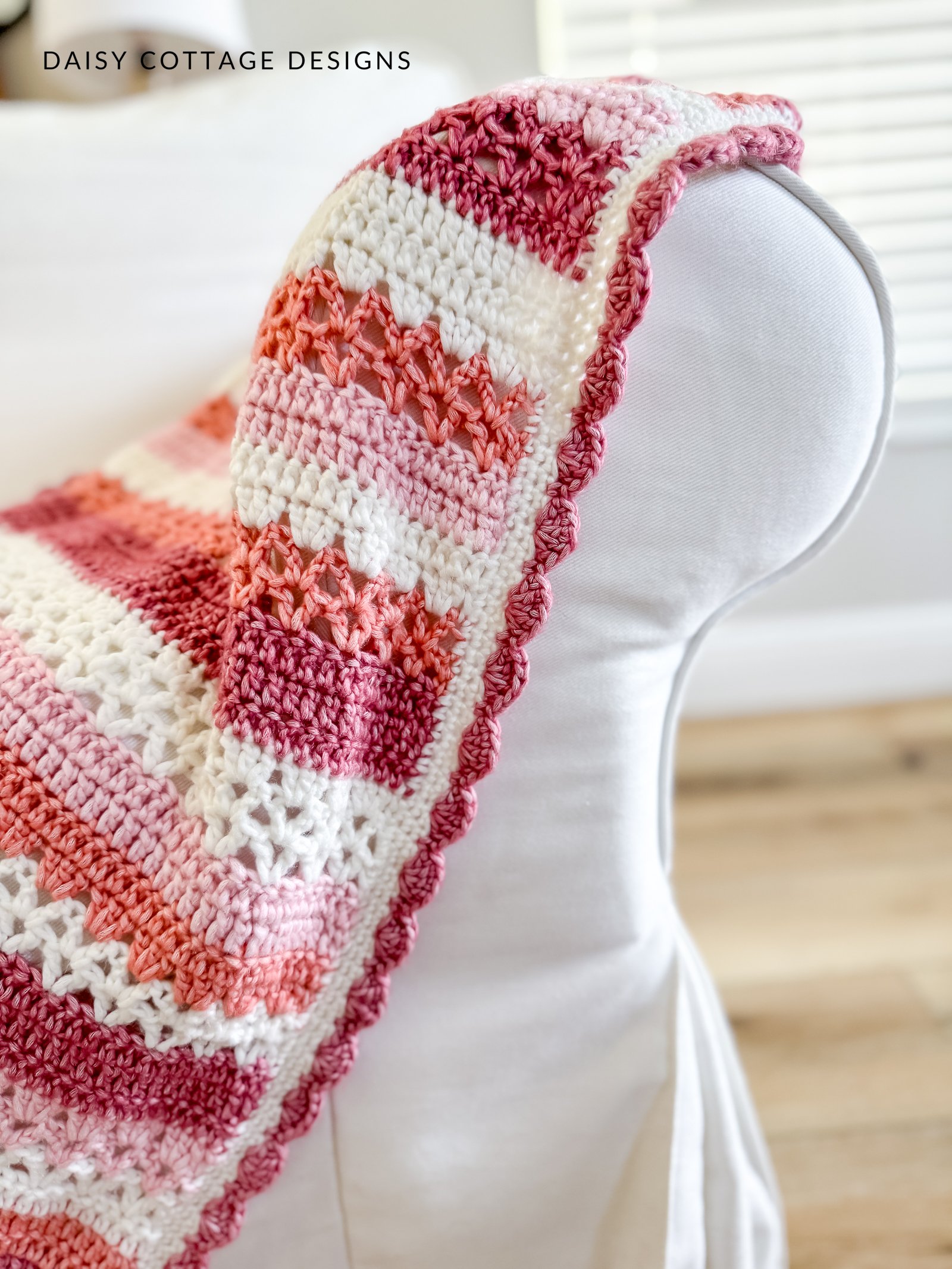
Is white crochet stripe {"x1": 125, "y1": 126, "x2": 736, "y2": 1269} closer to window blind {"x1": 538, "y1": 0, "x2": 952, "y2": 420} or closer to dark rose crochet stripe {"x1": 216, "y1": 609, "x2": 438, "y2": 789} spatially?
dark rose crochet stripe {"x1": 216, "y1": 609, "x2": 438, "y2": 789}

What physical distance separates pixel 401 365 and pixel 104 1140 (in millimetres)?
387

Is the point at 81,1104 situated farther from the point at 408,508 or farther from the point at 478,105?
the point at 478,105

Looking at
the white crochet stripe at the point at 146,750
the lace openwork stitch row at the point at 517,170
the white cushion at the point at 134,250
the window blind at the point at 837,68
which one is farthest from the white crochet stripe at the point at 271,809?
the window blind at the point at 837,68

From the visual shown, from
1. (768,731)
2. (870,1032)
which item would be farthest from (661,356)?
(768,731)

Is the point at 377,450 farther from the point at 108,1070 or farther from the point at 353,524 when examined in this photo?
the point at 108,1070

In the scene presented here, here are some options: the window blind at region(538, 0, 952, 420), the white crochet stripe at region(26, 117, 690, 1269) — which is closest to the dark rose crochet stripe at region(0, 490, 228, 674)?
the white crochet stripe at region(26, 117, 690, 1269)

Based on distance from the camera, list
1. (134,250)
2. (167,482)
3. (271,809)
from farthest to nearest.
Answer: (134,250) → (167,482) → (271,809)

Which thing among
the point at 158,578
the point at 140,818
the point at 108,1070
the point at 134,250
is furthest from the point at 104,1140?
the point at 134,250

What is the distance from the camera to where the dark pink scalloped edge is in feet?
1.48

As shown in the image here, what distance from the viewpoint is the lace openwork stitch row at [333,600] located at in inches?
18.1

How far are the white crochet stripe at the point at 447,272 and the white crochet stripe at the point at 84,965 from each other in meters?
0.30

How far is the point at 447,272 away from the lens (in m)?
0.47

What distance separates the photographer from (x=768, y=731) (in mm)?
1553

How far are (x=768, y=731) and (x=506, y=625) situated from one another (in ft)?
3.83
